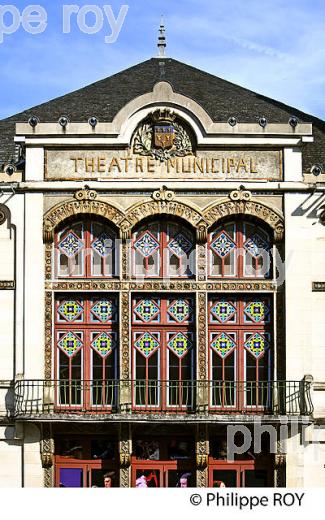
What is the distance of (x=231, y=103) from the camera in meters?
31.7

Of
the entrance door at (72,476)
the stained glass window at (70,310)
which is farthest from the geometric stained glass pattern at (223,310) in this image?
the entrance door at (72,476)

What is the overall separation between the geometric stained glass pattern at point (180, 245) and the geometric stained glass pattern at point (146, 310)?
1523 mm

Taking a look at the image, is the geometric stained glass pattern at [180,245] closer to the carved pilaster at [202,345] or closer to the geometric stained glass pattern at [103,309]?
the carved pilaster at [202,345]

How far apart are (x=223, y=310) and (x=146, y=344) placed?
232cm

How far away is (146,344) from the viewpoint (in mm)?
29000

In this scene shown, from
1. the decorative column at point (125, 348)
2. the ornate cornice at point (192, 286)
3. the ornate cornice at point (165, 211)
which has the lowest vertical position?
the decorative column at point (125, 348)

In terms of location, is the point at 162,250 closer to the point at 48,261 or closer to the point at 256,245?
the point at 256,245

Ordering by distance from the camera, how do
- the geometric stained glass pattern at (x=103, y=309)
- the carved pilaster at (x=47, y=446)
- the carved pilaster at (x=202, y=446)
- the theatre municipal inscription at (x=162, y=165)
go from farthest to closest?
the geometric stained glass pattern at (x=103, y=309) < the theatre municipal inscription at (x=162, y=165) < the carved pilaster at (x=47, y=446) < the carved pilaster at (x=202, y=446)

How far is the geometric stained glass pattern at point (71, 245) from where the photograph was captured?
2911 cm

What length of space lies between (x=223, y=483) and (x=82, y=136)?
33.6 ft

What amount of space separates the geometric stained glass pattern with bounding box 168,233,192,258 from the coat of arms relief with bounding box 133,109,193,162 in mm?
2216

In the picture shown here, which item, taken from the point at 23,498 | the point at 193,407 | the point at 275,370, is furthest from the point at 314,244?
the point at 23,498

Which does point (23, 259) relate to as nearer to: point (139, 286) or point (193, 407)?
point (139, 286)

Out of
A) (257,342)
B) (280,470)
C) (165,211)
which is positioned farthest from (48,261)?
(280,470)
